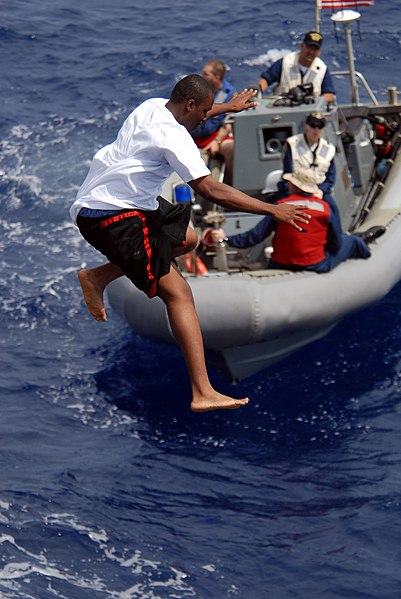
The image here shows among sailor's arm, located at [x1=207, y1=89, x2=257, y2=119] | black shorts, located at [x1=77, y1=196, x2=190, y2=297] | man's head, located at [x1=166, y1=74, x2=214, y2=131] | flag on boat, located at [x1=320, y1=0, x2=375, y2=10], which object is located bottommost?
flag on boat, located at [x1=320, y1=0, x2=375, y2=10]

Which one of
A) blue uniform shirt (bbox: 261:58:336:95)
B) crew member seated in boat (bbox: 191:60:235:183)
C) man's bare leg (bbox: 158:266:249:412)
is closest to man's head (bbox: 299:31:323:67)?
blue uniform shirt (bbox: 261:58:336:95)

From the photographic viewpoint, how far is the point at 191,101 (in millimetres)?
7273

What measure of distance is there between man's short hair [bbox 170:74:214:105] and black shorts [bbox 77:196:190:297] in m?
0.69

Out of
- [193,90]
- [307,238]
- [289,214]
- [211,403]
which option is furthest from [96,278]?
[307,238]

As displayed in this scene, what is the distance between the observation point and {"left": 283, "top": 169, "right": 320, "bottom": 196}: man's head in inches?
475

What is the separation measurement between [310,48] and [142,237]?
758 cm

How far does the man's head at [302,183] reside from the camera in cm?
1205

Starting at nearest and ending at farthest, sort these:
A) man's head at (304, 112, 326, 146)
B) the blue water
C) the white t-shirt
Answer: the white t-shirt → the blue water → man's head at (304, 112, 326, 146)

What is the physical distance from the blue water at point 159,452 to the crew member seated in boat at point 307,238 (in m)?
1.09

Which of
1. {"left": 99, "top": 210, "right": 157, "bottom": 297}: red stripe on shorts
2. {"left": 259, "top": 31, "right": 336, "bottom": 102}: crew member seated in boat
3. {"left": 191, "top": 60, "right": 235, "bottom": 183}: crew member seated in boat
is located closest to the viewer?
{"left": 99, "top": 210, "right": 157, "bottom": 297}: red stripe on shorts

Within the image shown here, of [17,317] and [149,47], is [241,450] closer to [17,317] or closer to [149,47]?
[17,317]

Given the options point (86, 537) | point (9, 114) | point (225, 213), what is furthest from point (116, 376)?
point (9, 114)

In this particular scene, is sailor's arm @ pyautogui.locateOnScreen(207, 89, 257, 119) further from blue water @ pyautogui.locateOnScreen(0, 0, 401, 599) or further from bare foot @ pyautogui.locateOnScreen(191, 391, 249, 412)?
blue water @ pyautogui.locateOnScreen(0, 0, 401, 599)

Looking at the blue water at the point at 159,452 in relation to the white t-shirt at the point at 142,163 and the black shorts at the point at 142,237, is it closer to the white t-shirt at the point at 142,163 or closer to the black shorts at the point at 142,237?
the black shorts at the point at 142,237
